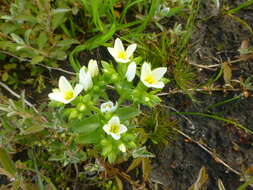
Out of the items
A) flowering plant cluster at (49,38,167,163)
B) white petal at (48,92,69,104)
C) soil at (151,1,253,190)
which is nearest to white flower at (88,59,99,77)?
flowering plant cluster at (49,38,167,163)

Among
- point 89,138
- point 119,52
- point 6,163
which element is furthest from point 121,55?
point 6,163

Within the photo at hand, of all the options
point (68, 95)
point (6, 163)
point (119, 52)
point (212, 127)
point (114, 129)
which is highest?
point (119, 52)

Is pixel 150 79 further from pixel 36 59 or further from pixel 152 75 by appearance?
pixel 36 59

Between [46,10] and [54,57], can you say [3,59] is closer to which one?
[54,57]

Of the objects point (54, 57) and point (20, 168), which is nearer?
point (20, 168)

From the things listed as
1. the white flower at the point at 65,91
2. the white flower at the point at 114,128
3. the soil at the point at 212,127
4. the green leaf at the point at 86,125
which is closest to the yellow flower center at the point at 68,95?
the white flower at the point at 65,91

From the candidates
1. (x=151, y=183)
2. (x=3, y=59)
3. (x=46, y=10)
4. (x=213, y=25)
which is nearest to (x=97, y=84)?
(x=46, y=10)
